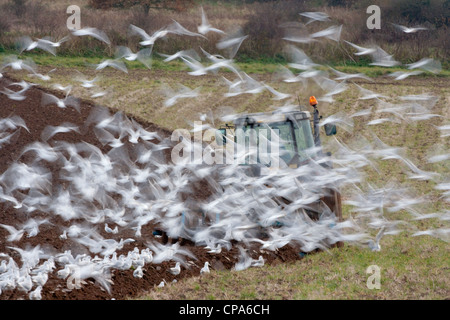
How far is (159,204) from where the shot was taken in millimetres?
8695

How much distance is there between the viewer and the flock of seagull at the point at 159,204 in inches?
259

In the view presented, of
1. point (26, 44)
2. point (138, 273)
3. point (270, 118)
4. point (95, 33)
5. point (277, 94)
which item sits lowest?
point (277, 94)

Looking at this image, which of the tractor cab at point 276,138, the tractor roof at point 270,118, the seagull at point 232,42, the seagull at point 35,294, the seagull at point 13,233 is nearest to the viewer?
the seagull at point 35,294

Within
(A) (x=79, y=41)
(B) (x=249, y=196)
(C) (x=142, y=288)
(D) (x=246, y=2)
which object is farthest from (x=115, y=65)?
(C) (x=142, y=288)

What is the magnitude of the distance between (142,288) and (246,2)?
22.6m

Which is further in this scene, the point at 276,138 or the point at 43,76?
the point at 43,76

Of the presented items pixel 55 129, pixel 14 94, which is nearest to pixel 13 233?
pixel 55 129

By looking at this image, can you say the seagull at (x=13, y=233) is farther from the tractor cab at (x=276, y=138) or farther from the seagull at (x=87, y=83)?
the seagull at (x=87, y=83)

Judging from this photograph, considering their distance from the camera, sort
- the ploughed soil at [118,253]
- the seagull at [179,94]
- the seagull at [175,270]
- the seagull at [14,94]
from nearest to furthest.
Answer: the ploughed soil at [118,253] → the seagull at [175,270] → the seagull at [14,94] → the seagull at [179,94]

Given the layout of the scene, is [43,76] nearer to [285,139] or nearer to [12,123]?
[12,123]

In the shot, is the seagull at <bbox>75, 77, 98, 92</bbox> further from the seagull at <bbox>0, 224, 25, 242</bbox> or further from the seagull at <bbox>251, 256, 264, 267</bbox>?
the seagull at <bbox>251, 256, 264, 267</bbox>

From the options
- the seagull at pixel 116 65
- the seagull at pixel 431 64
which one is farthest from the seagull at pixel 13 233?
the seagull at pixel 431 64

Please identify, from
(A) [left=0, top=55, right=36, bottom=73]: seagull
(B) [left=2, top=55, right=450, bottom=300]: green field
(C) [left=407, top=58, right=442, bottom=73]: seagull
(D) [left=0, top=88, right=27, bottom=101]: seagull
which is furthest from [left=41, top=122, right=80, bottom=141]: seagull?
(C) [left=407, top=58, right=442, bottom=73]: seagull

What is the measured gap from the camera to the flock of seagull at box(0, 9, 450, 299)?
6.58 meters
